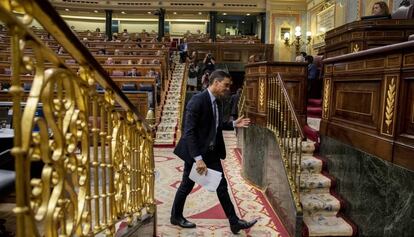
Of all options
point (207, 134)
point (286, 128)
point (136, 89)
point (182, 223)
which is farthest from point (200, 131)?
point (136, 89)

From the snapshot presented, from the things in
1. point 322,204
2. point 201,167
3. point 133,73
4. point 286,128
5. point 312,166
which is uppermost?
point 133,73

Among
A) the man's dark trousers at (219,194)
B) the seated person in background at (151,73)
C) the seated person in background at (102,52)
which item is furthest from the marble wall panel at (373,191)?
the seated person in background at (102,52)

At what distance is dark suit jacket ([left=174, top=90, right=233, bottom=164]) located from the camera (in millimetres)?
2824

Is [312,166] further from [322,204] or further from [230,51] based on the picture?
[230,51]

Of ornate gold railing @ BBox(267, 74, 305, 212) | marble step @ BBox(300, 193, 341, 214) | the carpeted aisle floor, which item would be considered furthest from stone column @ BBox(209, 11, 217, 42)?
marble step @ BBox(300, 193, 341, 214)

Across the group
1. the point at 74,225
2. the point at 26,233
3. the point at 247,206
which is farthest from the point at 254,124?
the point at 26,233

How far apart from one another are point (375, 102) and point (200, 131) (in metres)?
1.43

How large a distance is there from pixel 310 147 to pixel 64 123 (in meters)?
3.23

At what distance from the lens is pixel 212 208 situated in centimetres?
377

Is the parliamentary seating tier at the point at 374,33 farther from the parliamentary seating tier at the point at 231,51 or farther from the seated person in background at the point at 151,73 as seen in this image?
the parliamentary seating tier at the point at 231,51

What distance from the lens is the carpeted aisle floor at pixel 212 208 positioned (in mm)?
3172

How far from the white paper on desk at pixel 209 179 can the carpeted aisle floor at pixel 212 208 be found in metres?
0.56

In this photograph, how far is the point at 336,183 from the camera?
3.42m

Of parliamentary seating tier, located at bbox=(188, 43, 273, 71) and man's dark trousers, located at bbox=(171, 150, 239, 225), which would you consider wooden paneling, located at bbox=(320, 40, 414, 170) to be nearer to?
man's dark trousers, located at bbox=(171, 150, 239, 225)
